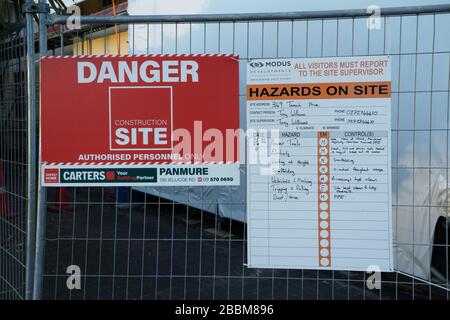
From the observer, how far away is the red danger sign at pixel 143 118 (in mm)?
3080

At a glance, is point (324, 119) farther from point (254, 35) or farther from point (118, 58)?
point (254, 35)

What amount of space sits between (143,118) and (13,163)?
119 centimetres

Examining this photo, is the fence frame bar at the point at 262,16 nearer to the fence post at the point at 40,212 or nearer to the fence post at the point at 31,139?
the fence post at the point at 40,212

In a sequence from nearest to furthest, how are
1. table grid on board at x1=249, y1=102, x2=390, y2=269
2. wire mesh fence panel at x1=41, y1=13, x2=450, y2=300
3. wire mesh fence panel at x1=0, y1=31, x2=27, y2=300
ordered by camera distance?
table grid on board at x1=249, y1=102, x2=390, y2=269
wire mesh fence panel at x1=0, y1=31, x2=27, y2=300
wire mesh fence panel at x1=41, y1=13, x2=450, y2=300

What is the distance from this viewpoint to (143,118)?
309cm

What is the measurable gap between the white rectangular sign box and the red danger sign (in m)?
0.22

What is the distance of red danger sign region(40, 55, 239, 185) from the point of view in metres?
3.08

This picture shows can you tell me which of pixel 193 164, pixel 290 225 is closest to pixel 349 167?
pixel 290 225

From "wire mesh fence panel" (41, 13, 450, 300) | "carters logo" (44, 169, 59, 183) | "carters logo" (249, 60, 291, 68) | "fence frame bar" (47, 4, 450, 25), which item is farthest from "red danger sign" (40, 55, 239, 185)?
"wire mesh fence panel" (41, 13, 450, 300)

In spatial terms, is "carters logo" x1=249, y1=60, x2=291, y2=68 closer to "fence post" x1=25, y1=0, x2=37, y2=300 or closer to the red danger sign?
the red danger sign

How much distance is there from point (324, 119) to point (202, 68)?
897 mm

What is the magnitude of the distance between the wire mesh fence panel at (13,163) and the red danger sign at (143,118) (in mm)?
383

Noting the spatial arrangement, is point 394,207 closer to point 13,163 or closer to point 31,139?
point 31,139

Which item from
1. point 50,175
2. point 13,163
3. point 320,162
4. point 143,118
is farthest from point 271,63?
point 13,163
